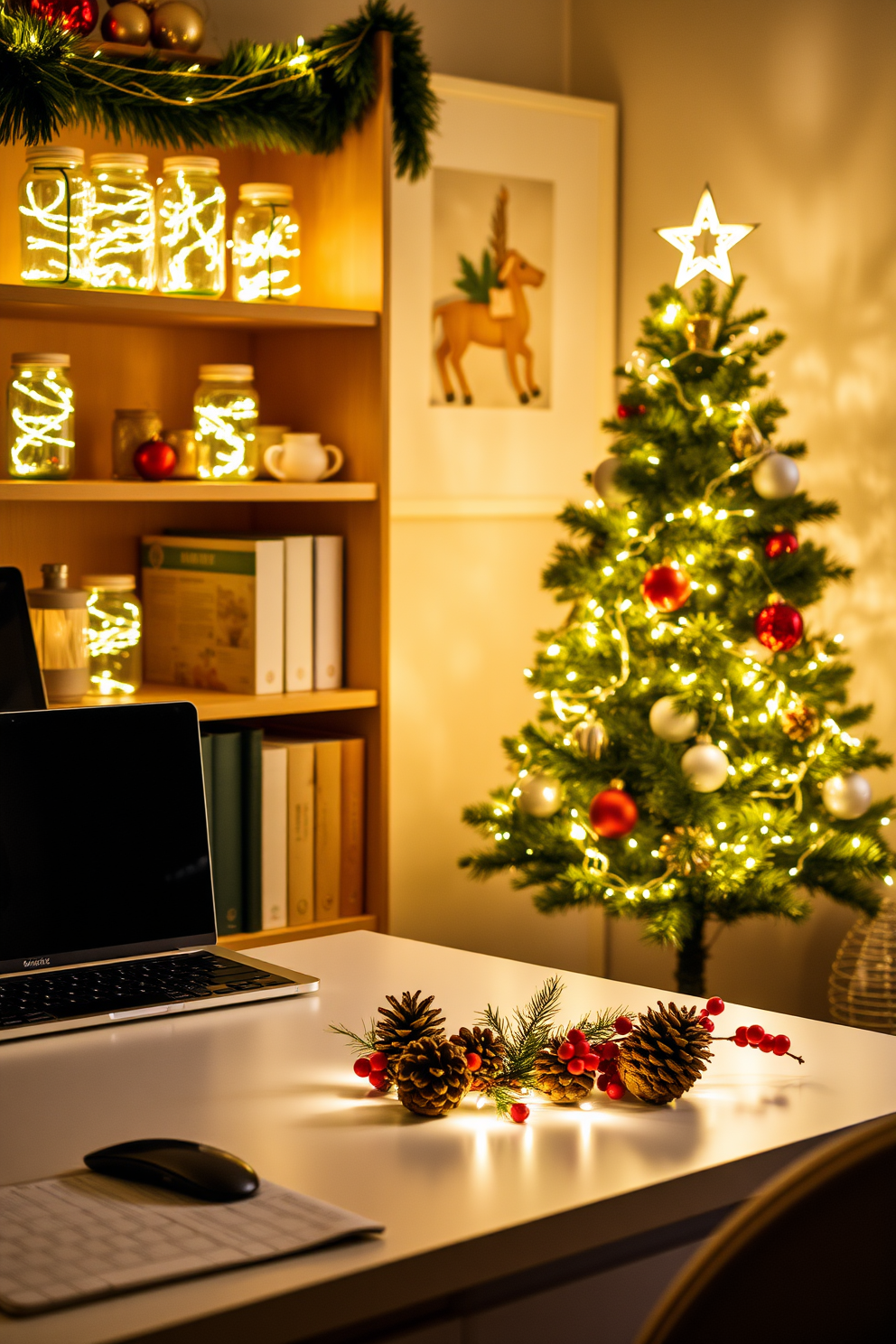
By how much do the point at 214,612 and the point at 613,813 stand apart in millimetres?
781

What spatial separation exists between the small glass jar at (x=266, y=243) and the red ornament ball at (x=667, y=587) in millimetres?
788

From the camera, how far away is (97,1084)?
4.00 ft

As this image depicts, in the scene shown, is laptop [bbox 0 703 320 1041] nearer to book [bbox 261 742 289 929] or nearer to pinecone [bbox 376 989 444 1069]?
pinecone [bbox 376 989 444 1069]

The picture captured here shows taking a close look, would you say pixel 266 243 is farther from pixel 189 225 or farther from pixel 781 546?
pixel 781 546

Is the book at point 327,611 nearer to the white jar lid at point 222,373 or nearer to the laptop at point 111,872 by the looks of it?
the white jar lid at point 222,373

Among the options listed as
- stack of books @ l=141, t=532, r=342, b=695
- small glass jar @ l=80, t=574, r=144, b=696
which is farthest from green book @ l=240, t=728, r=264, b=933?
small glass jar @ l=80, t=574, r=144, b=696

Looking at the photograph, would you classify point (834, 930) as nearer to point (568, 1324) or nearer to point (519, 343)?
point (519, 343)

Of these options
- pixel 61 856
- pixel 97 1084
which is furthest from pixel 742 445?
pixel 97 1084

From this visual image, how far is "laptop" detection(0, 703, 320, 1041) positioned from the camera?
1443mm

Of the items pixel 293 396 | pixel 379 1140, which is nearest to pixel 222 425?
pixel 293 396

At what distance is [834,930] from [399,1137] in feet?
7.26

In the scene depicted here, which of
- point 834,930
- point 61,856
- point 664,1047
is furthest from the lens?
point 834,930

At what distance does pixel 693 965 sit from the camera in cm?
285

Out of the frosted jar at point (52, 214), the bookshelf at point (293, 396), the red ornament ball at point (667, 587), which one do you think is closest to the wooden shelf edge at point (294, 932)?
the bookshelf at point (293, 396)
